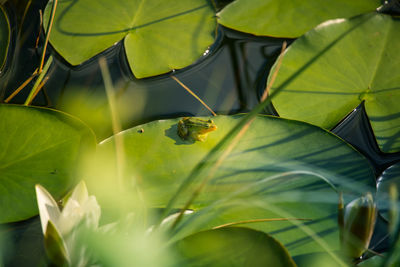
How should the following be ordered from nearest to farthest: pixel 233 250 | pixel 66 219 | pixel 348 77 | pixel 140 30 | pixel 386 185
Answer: pixel 66 219
pixel 233 250
pixel 386 185
pixel 348 77
pixel 140 30

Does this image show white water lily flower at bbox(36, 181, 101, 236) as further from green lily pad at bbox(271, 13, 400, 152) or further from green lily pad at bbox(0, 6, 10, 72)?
green lily pad at bbox(0, 6, 10, 72)

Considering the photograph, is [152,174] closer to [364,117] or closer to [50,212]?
[50,212]

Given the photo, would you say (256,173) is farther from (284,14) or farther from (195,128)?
(284,14)

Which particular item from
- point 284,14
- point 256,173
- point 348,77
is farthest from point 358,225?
point 284,14

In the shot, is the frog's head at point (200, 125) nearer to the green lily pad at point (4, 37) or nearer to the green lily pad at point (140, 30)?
the green lily pad at point (140, 30)

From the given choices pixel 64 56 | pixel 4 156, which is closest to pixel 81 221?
pixel 4 156

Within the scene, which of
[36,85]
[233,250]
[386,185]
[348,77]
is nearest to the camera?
[233,250]
